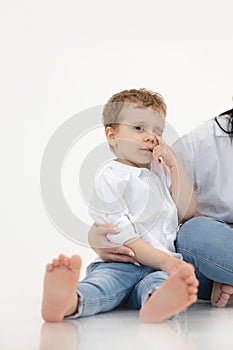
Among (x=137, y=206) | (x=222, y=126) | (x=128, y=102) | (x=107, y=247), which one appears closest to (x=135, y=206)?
(x=137, y=206)

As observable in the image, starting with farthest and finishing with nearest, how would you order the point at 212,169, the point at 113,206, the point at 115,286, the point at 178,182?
the point at 212,169
the point at 178,182
the point at 113,206
the point at 115,286

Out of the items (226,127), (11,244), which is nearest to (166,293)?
(226,127)

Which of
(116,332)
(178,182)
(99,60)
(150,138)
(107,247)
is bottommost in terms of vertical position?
(116,332)

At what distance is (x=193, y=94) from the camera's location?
292cm

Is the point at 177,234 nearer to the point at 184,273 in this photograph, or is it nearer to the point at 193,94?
the point at 184,273

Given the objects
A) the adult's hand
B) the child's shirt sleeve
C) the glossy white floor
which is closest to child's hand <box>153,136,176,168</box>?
the child's shirt sleeve

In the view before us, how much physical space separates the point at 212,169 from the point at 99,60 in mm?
1357

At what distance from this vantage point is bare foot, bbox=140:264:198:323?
1.22 meters

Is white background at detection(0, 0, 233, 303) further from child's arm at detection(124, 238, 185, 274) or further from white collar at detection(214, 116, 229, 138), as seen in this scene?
child's arm at detection(124, 238, 185, 274)

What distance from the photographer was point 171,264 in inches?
59.1

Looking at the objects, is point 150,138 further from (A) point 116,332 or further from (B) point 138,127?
(A) point 116,332

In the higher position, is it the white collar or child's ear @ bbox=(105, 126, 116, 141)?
the white collar

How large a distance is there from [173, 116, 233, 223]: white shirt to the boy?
0.11 metres

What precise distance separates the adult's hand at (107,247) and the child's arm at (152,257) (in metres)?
0.01
